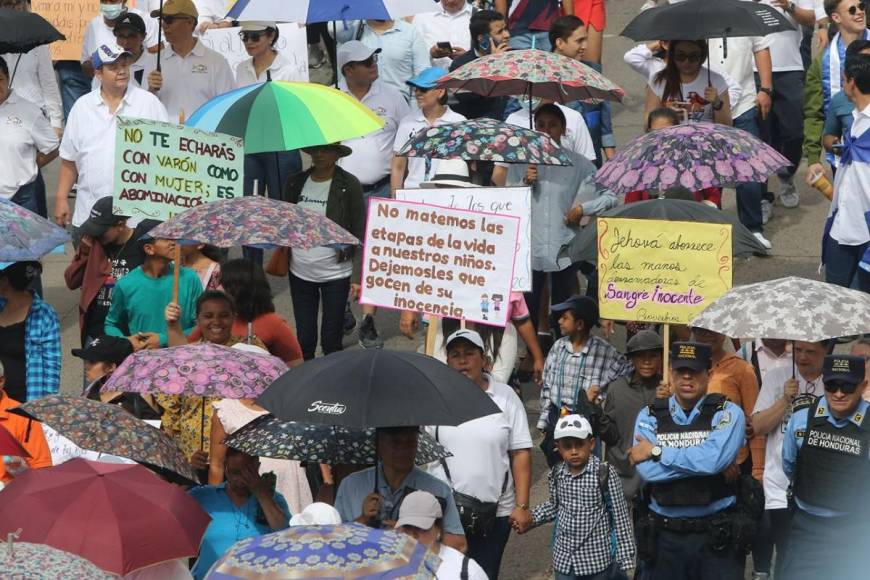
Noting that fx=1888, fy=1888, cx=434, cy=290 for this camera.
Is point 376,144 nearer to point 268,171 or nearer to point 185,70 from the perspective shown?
point 268,171

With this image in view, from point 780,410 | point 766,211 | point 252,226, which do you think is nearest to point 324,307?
point 252,226

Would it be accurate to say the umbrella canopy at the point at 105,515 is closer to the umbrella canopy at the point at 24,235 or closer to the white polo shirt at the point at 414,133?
the umbrella canopy at the point at 24,235

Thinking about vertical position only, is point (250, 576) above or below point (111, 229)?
above

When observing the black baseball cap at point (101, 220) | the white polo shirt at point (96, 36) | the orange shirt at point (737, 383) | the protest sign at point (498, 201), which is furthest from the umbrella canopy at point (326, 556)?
the white polo shirt at point (96, 36)

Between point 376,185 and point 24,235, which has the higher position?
point 24,235

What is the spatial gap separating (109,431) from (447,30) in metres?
8.46

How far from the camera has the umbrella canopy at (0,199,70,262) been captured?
956cm

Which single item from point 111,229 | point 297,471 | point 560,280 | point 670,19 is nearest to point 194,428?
point 297,471

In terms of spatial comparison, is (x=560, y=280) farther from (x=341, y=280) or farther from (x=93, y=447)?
(x=93, y=447)

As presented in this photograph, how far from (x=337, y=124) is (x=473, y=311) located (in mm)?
2351

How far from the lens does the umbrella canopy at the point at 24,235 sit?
9562mm

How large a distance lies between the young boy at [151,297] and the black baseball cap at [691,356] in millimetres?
3154

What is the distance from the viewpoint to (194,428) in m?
9.26

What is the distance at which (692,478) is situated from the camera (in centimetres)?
861
